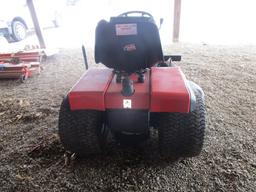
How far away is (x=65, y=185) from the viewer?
1537 mm

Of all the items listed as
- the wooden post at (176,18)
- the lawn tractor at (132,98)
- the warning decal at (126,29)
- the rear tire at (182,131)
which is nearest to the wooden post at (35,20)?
the wooden post at (176,18)

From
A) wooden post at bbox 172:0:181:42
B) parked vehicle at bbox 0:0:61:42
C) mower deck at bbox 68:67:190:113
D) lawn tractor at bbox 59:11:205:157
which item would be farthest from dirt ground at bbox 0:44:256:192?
parked vehicle at bbox 0:0:61:42

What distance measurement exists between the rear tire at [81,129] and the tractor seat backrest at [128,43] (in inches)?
14.9

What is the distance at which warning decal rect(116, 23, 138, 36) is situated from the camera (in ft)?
4.37

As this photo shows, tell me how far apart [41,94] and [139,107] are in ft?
6.60

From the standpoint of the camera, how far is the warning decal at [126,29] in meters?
1.33

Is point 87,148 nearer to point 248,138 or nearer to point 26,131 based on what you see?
point 26,131

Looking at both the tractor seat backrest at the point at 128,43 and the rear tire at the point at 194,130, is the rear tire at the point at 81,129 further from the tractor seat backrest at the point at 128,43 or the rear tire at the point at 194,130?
the rear tire at the point at 194,130

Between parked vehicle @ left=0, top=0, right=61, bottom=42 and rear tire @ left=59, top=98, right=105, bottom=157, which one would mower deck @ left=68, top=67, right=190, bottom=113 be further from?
parked vehicle @ left=0, top=0, right=61, bottom=42

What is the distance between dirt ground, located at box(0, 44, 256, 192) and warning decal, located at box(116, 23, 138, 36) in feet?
3.08

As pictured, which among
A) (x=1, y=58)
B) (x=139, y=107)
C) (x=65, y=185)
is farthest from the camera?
(x=1, y=58)

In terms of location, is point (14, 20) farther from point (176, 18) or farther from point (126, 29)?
point (126, 29)

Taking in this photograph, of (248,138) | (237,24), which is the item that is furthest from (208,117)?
(237,24)

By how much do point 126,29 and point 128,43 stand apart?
91 millimetres
